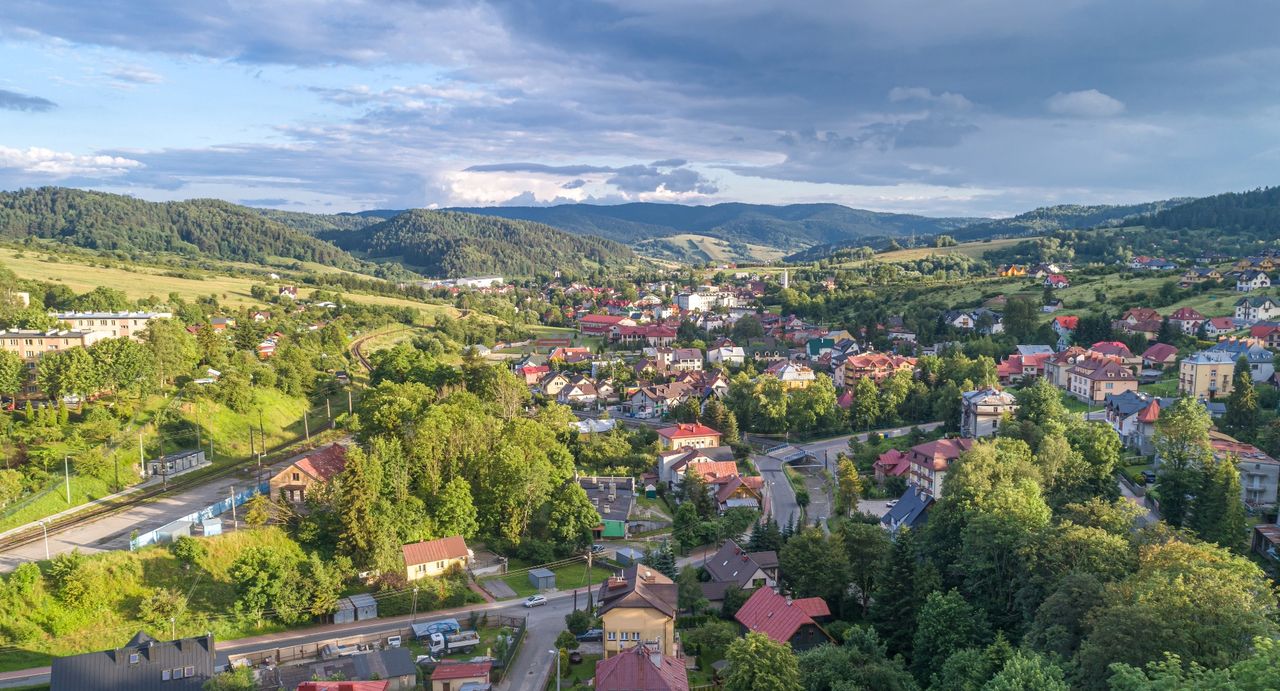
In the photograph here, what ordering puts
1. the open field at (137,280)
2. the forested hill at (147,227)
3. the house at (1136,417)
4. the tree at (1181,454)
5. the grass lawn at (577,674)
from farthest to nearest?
the forested hill at (147,227) < the open field at (137,280) < the house at (1136,417) < the tree at (1181,454) < the grass lawn at (577,674)

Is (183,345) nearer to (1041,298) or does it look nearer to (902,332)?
(902,332)

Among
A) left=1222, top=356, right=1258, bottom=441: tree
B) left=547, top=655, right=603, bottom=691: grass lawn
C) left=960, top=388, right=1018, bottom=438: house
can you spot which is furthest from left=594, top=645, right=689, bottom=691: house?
left=1222, top=356, right=1258, bottom=441: tree

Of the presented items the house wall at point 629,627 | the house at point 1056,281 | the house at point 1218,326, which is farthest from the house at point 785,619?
the house at point 1056,281

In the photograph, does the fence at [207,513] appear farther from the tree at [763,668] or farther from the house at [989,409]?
the house at [989,409]

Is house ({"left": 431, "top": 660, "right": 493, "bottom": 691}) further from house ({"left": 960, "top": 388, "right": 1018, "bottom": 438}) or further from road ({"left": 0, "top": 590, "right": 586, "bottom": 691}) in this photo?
house ({"left": 960, "top": 388, "right": 1018, "bottom": 438})

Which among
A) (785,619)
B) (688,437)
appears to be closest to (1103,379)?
(688,437)

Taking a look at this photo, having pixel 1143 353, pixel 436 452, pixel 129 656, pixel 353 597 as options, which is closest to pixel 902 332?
pixel 1143 353

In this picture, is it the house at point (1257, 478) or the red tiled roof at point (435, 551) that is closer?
the red tiled roof at point (435, 551)
